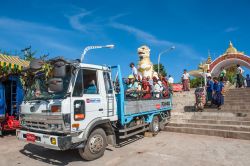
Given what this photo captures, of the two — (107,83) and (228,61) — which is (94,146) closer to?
(107,83)

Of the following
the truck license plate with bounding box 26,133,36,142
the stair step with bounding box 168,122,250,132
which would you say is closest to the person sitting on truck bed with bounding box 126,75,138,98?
the stair step with bounding box 168,122,250,132

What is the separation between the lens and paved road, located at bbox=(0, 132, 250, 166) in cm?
558

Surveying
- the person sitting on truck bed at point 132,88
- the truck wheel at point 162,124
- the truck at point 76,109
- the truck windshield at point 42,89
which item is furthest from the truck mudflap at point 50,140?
the truck wheel at point 162,124

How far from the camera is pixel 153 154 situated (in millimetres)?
6203

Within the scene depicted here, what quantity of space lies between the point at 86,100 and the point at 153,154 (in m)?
2.46

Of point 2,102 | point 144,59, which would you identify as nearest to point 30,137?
point 2,102

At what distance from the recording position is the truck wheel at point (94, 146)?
18.1ft

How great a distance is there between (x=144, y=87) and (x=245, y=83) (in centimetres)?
1223

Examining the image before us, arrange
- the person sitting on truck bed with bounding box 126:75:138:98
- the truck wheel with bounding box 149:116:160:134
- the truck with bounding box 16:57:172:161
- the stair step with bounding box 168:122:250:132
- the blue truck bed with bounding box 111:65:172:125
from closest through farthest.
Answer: the truck with bounding box 16:57:172:161 → the blue truck bed with bounding box 111:65:172:125 → the person sitting on truck bed with bounding box 126:75:138:98 → the stair step with bounding box 168:122:250:132 → the truck wheel with bounding box 149:116:160:134

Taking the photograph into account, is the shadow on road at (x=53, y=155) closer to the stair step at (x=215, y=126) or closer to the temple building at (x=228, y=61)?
the stair step at (x=215, y=126)

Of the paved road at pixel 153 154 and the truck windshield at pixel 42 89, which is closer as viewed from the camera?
the truck windshield at pixel 42 89

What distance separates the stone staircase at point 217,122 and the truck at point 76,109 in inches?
137

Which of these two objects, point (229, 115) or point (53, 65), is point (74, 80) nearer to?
point (53, 65)

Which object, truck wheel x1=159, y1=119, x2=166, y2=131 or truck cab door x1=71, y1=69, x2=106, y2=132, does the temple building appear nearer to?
truck wheel x1=159, y1=119, x2=166, y2=131
